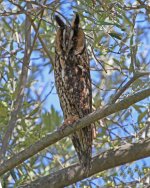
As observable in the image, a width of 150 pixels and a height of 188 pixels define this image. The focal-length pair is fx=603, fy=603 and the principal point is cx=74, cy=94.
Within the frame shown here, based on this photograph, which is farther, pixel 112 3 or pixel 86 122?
pixel 112 3

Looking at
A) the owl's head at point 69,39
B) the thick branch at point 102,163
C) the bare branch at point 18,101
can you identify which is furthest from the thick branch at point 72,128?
the owl's head at point 69,39

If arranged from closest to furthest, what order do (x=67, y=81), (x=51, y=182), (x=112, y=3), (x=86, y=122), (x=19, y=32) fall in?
(x=86, y=122)
(x=112, y=3)
(x=51, y=182)
(x=67, y=81)
(x=19, y=32)

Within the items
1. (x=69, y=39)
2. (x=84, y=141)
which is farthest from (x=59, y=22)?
(x=84, y=141)

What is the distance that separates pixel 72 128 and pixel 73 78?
658 mm

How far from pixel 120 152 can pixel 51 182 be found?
40 cm

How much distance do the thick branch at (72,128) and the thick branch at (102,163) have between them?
391mm

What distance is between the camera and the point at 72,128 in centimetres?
279

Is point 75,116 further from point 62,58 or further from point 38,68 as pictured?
point 38,68

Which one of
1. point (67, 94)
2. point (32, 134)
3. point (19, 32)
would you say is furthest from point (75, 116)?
point (19, 32)

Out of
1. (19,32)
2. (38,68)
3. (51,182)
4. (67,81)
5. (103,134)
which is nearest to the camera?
(51,182)

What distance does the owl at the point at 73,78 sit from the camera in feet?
11.1

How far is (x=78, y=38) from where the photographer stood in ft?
10.8

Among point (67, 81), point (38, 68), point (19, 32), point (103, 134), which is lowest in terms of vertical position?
point (103, 134)

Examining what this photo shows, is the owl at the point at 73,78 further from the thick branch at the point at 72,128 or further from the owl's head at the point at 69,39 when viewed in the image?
the thick branch at the point at 72,128
